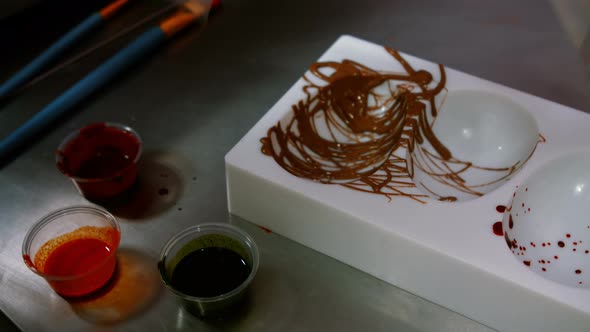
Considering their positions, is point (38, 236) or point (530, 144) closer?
point (38, 236)

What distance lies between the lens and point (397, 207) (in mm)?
904

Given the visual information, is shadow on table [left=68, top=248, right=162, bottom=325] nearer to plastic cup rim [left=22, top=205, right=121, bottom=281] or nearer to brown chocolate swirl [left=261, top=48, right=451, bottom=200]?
plastic cup rim [left=22, top=205, right=121, bottom=281]

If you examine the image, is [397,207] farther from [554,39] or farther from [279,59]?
[554,39]

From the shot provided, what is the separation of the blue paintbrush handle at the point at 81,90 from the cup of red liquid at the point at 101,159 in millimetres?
140

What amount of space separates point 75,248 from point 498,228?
2.24 ft

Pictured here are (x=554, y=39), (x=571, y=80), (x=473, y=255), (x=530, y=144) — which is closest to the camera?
(x=473, y=255)

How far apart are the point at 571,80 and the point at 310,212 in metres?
0.78

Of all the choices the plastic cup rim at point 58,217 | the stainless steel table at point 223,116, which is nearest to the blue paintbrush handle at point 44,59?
the stainless steel table at point 223,116

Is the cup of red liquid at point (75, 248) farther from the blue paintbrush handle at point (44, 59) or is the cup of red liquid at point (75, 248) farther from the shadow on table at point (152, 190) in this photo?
the blue paintbrush handle at point (44, 59)

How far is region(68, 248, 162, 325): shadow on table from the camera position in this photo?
0.89 meters

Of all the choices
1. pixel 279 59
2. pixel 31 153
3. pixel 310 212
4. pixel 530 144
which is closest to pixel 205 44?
pixel 279 59

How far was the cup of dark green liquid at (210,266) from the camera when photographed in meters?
0.85

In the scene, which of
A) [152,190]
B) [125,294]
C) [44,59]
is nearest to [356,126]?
[152,190]

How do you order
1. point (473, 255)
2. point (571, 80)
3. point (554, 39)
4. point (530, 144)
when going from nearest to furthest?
1. point (473, 255)
2. point (530, 144)
3. point (571, 80)
4. point (554, 39)
